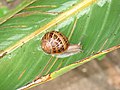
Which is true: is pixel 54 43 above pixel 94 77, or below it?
above

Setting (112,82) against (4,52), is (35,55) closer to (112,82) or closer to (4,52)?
(4,52)

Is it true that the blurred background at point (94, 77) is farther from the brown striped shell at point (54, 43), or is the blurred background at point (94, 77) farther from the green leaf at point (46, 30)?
the green leaf at point (46, 30)

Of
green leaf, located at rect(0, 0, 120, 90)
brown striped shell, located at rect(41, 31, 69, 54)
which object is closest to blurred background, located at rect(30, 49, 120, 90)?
brown striped shell, located at rect(41, 31, 69, 54)

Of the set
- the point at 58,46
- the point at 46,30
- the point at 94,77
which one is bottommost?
the point at 94,77

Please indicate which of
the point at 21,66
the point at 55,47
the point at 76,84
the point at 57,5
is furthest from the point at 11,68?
the point at 76,84

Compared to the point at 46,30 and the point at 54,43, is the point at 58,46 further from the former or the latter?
the point at 46,30

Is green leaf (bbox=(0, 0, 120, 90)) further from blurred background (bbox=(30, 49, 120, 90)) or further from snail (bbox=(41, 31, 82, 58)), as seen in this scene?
blurred background (bbox=(30, 49, 120, 90))

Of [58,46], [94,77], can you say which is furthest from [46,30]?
[94,77]
